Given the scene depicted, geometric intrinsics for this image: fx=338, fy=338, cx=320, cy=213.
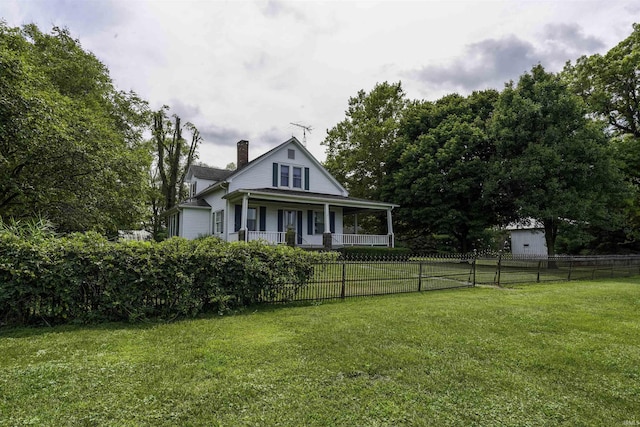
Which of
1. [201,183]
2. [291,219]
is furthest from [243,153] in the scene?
[291,219]

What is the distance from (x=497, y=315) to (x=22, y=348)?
26.0 ft

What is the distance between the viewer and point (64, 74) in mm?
17250

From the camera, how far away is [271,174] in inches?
805

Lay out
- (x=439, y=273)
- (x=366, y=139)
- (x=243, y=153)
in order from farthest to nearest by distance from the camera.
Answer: (x=366, y=139) → (x=243, y=153) → (x=439, y=273)

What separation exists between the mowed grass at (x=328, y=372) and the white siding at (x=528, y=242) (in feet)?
92.1

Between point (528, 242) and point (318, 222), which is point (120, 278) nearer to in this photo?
point (318, 222)

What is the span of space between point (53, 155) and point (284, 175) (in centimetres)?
1211

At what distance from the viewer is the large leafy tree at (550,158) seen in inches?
716

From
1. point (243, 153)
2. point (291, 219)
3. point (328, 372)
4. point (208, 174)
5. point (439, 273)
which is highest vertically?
point (243, 153)

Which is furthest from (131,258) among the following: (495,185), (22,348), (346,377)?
(495,185)

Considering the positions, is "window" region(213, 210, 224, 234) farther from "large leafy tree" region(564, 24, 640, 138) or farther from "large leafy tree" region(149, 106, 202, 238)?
"large leafy tree" region(564, 24, 640, 138)

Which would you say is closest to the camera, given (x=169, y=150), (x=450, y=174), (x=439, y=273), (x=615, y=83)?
(x=439, y=273)

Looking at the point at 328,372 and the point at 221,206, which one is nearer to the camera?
the point at 328,372

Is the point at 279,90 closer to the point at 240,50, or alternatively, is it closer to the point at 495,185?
the point at 240,50
